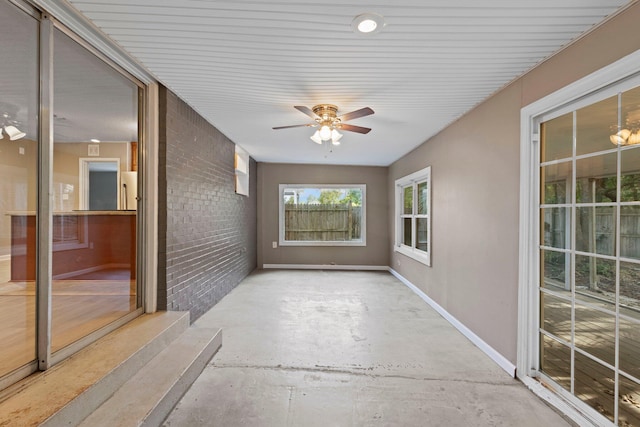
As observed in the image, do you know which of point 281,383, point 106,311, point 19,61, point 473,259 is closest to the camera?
point 19,61

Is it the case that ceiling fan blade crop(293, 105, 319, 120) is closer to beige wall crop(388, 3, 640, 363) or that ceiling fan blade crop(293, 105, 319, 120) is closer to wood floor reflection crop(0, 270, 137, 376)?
beige wall crop(388, 3, 640, 363)

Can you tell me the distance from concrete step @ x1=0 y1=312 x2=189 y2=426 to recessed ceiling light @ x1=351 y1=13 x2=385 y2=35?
2.49 m

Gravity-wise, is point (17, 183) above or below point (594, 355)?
above

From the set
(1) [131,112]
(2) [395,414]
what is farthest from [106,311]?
(2) [395,414]

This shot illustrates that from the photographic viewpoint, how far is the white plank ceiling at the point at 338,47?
1592 millimetres

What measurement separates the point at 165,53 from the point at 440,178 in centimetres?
330

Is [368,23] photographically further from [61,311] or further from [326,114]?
[61,311]

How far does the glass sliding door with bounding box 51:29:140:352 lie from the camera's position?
1.93 metres

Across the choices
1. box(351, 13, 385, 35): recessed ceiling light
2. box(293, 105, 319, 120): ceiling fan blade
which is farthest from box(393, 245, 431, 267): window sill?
box(351, 13, 385, 35): recessed ceiling light

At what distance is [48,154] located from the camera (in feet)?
5.77

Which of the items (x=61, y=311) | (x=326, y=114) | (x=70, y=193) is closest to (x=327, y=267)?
(x=326, y=114)

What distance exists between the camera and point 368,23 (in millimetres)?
1689

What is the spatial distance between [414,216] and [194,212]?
3523mm

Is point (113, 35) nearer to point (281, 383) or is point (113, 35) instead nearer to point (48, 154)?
point (48, 154)
